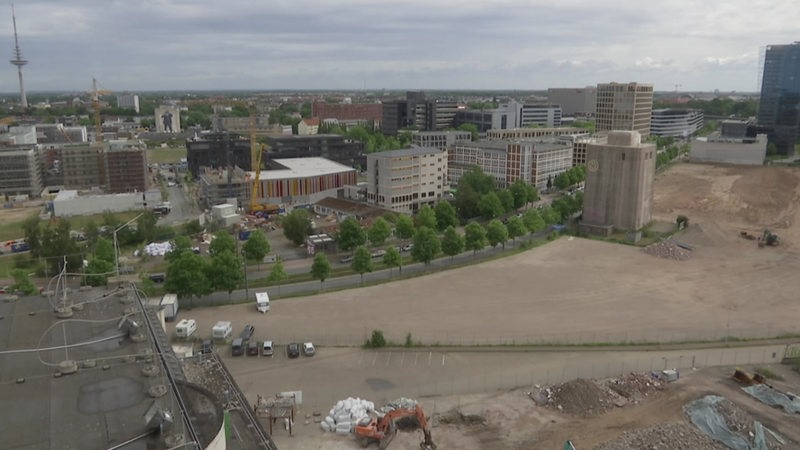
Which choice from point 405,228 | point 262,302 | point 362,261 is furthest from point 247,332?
point 405,228

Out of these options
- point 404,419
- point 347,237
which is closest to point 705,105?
point 347,237

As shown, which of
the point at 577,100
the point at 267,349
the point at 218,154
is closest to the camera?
the point at 267,349

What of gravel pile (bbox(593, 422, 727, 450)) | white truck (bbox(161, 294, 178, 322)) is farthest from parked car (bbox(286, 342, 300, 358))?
gravel pile (bbox(593, 422, 727, 450))

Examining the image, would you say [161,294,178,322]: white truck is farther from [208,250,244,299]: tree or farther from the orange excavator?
the orange excavator

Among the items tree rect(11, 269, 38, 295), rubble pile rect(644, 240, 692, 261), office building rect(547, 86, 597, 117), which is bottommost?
rubble pile rect(644, 240, 692, 261)

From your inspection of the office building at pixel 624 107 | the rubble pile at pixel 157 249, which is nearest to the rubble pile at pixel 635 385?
the rubble pile at pixel 157 249

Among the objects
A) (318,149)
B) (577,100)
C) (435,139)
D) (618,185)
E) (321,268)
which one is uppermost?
(577,100)

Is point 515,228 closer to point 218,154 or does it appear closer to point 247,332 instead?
point 247,332

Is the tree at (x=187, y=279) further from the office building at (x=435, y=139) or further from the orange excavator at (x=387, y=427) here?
the office building at (x=435, y=139)
